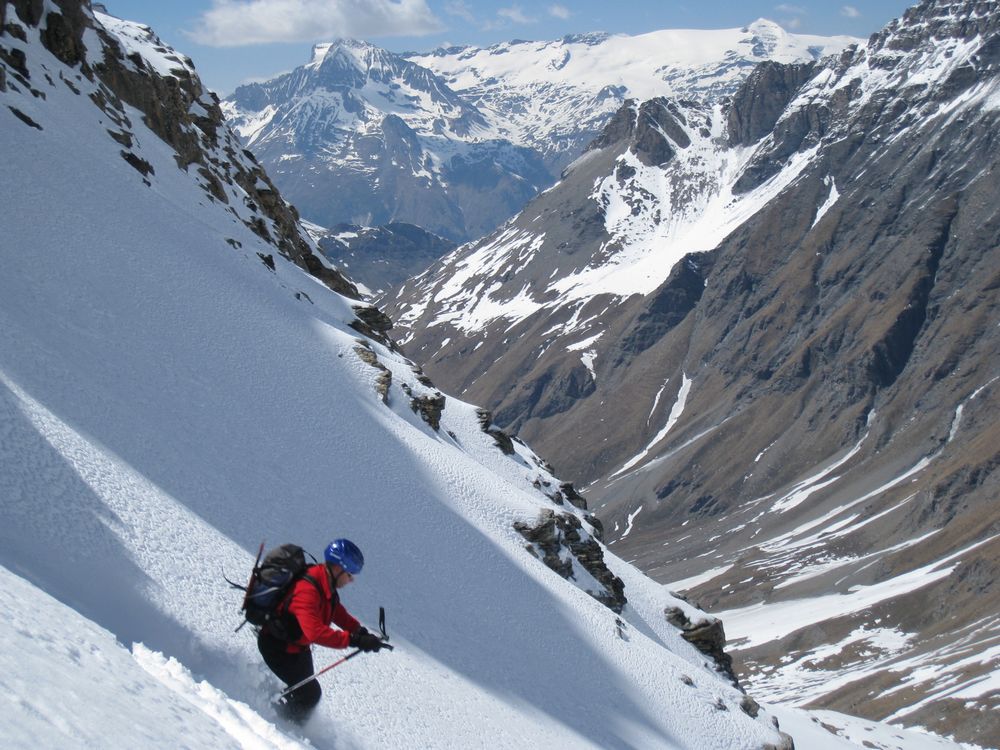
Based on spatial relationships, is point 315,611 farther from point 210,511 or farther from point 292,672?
point 210,511

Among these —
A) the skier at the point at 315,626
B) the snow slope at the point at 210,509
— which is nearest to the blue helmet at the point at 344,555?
the skier at the point at 315,626

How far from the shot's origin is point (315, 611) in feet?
42.7

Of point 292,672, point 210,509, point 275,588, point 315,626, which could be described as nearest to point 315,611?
point 315,626

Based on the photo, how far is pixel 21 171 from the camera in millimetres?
33938

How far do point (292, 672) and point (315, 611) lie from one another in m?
1.56

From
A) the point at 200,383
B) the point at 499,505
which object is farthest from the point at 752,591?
the point at 200,383

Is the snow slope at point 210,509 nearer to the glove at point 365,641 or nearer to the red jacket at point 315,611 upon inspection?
the red jacket at point 315,611

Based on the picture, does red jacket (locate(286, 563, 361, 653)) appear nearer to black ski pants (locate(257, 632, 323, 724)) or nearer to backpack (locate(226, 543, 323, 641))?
backpack (locate(226, 543, 323, 641))

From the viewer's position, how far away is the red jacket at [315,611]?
42.3ft

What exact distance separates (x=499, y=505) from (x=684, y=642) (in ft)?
68.0

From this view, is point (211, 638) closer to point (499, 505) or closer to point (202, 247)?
point (499, 505)

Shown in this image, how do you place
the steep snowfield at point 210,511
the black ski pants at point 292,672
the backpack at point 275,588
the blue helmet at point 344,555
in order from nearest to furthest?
the backpack at point 275,588 < the blue helmet at point 344,555 < the black ski pants at point 292,672 < the steep snowfield at point 210,511

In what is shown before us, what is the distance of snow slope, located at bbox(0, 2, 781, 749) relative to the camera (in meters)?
14.0

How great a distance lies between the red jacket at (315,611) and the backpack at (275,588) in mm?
122
